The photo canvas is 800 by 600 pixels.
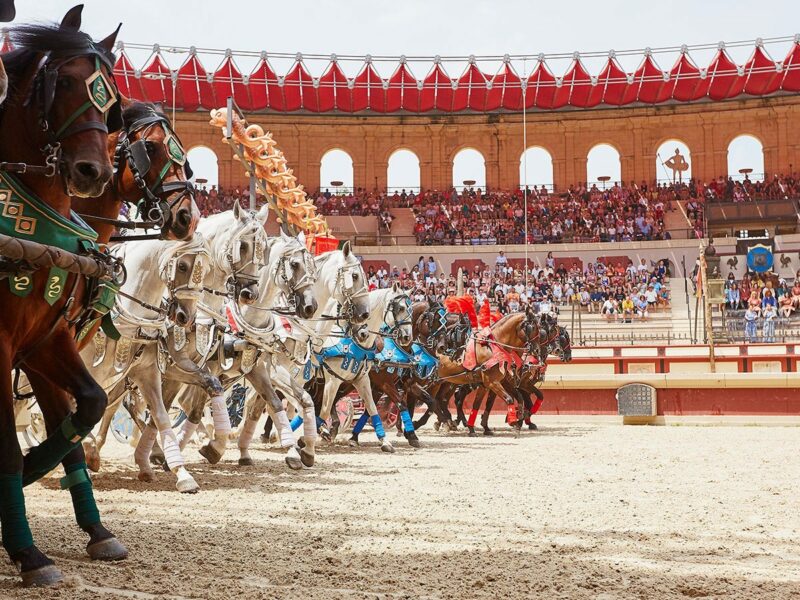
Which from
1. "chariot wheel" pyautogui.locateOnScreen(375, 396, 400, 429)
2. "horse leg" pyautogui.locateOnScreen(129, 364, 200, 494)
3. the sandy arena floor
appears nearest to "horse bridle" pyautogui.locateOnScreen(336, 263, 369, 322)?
the sandy arena floor

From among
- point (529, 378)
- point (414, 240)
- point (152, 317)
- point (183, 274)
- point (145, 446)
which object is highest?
point (414, 240)

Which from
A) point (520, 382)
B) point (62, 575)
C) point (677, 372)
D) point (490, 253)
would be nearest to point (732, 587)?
point (62, 575)

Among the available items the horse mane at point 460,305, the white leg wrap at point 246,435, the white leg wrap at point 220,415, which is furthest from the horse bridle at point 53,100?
the horse mane at point 460,305

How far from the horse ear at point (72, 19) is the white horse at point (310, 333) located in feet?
18.1

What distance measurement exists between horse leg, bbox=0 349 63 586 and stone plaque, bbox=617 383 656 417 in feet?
57.1

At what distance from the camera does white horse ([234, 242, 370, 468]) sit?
398 inches

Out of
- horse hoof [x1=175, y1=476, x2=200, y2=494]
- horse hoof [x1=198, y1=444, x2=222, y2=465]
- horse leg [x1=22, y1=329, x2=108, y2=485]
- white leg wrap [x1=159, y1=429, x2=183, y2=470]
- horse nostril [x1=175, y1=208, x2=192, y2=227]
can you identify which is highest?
horse nostril [x1=175, y1=208, x2=192, y2=227]

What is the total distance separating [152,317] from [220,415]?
140 centimetres

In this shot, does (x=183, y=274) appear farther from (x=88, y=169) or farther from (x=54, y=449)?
(x=88, y=169)

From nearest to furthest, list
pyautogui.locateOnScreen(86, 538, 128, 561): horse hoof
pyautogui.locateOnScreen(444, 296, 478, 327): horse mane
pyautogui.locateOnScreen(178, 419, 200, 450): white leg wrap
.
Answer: pyautogui.locateOnScreen(86, 538, 128, 561): horse hoof → pyautogui.locateOnScreen(178, 419, 200, 450): white leg wrap → pyautogui.locateOnScreen(444, 296, 478, 327): horse mane

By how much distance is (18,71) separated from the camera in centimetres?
444

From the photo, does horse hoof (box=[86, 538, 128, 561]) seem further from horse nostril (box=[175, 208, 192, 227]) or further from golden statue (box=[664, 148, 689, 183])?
golden statue (box=[664, 148, 689, 183])

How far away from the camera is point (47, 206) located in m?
4.33

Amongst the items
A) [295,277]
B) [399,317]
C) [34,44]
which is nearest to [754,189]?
[399,317]
